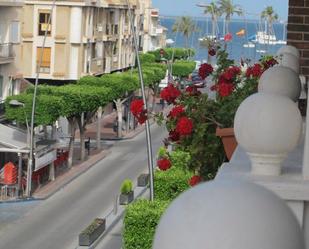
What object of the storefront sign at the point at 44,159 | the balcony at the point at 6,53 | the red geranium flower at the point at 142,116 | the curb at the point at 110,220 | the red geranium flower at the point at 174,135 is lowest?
the curb at the point at 110,220

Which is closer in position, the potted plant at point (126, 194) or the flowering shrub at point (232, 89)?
the flowering shrub at point (232, 89)

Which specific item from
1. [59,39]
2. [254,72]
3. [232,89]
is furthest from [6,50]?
[232,89]

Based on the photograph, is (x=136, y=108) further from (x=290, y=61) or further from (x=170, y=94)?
(x=290, y=61)

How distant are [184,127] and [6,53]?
40449mm

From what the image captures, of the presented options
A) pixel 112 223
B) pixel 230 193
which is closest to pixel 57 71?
pixel 112 223

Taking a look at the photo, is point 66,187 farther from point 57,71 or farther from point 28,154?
point 57,71

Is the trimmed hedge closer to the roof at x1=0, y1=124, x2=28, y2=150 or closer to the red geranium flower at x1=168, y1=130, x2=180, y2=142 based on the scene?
the roof at x1=0, y1=124, x2=28, y2=150

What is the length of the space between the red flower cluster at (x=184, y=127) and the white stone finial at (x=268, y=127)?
12.5 feet

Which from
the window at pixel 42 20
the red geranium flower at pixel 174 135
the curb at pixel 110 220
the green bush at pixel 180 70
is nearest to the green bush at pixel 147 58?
the green bush at pixel 180 70

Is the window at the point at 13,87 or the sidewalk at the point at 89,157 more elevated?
the window at the point at 13,87

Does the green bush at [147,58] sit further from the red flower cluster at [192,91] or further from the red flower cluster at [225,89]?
the red flower cluster at [225,89]

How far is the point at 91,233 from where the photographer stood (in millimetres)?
28250

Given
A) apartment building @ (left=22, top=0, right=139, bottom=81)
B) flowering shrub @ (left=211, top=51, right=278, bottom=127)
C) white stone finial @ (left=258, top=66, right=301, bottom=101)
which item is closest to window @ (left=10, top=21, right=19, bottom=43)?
apartment building @ (left=22, top=0, right=139, bottom=81)

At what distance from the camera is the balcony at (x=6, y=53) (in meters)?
48.0
